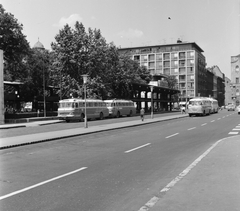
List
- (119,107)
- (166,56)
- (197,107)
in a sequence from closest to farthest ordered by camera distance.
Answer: (197,107) < (119,107) < (166,56)

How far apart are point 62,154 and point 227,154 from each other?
6.08 metres

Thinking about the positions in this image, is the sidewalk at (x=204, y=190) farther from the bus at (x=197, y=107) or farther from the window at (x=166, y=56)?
the window at (x=166, y=56)

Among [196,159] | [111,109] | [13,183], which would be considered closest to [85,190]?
[13,183]

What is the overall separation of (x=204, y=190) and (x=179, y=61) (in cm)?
11318

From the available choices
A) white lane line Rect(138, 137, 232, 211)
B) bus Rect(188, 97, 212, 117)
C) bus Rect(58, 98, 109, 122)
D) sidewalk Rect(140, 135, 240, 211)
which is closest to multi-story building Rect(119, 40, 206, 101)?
bus Rect(188, 97, 212, 117)

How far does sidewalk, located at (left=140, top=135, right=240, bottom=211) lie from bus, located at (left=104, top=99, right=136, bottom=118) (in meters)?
35.9

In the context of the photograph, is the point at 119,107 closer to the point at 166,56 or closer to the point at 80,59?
the point at 80,59

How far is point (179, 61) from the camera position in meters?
116

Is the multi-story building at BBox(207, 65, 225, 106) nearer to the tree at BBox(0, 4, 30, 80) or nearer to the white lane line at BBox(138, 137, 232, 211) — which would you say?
the tree at BBox(0, 4, 30, 80)

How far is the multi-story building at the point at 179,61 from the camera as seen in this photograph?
113938 mm

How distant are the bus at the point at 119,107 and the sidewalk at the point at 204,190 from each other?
35899 mm

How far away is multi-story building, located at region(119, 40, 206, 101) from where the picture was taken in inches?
4486

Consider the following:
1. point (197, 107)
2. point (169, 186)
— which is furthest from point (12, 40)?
point (169, 186)

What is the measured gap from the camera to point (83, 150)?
1247 centimetres
